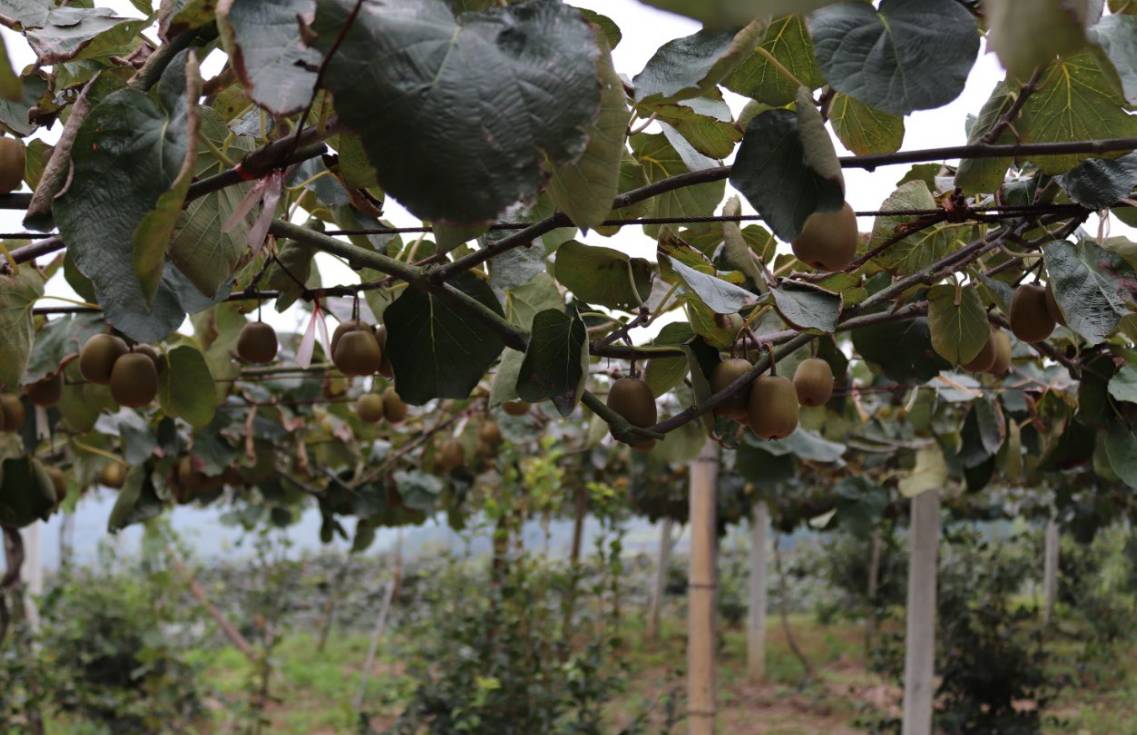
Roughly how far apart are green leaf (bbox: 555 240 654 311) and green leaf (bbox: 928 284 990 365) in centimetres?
30

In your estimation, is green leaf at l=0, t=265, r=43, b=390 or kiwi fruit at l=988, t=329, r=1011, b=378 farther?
kiwi fruit at l=988, t=329, r=1011, b=378

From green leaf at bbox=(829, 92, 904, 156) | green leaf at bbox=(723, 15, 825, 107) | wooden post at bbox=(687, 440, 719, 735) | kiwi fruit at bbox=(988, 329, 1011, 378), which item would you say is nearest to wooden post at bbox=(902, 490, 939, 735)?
wooden post at bbox=(687, 440, 719, 735)

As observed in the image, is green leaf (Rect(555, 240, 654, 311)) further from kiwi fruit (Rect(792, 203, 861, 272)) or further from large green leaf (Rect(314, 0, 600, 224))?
large green leaf (Rect(314, 0, 600, 224))

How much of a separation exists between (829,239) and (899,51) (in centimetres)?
18

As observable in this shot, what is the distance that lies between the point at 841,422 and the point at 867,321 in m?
1.19

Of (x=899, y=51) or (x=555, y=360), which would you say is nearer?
(x=899, y=51)

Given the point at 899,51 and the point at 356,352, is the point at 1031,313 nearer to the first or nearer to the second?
the point at 899,51

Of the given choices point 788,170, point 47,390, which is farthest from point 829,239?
point 47,390

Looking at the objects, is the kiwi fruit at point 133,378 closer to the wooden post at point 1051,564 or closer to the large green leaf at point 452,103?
the large green leaf at point 452,103

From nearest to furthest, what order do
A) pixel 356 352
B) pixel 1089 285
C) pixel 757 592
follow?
pixel 1089 285
pixel 356 352
pixel 757 592

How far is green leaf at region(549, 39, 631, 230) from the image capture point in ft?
2.03

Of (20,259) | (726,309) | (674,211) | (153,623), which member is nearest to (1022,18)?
(726,309)

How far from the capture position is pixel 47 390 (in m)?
1.56

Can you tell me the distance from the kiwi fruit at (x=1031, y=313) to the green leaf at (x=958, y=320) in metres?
0.04
